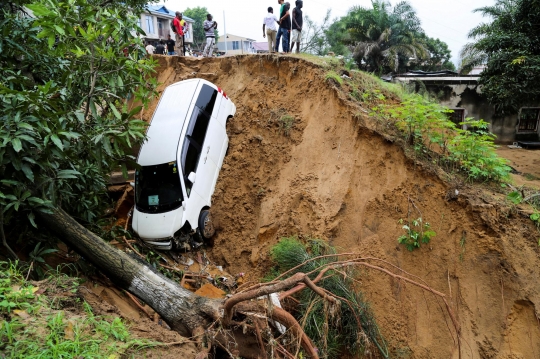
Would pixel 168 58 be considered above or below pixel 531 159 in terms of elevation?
above

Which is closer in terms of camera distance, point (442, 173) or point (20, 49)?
point (20, 49)

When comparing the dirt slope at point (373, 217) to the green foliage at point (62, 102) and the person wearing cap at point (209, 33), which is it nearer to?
the green foliage at point (62, 102)

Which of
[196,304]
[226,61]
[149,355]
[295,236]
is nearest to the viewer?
[149,355]

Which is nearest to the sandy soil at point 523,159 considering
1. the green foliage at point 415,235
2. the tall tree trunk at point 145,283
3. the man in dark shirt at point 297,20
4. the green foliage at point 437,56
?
the green foliage at point 415,235

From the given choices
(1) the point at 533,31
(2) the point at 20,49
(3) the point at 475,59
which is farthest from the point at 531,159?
(2) the point at 20,49

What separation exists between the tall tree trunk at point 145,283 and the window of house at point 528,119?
1583 centimetres

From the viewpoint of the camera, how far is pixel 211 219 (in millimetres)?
6992

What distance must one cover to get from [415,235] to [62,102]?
18.0 ft

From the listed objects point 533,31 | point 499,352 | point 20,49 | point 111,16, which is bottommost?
point 499,352

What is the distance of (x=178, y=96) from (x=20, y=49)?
9.28 feet

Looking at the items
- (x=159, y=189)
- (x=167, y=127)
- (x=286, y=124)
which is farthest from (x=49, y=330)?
(x=286, y=124)

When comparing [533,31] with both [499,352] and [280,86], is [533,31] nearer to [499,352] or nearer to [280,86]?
[280,86]

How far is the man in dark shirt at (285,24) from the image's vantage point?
9.35 m

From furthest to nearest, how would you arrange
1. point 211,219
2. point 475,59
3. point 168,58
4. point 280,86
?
point 475,59
point 168,58
point 280,86
point 211,219
